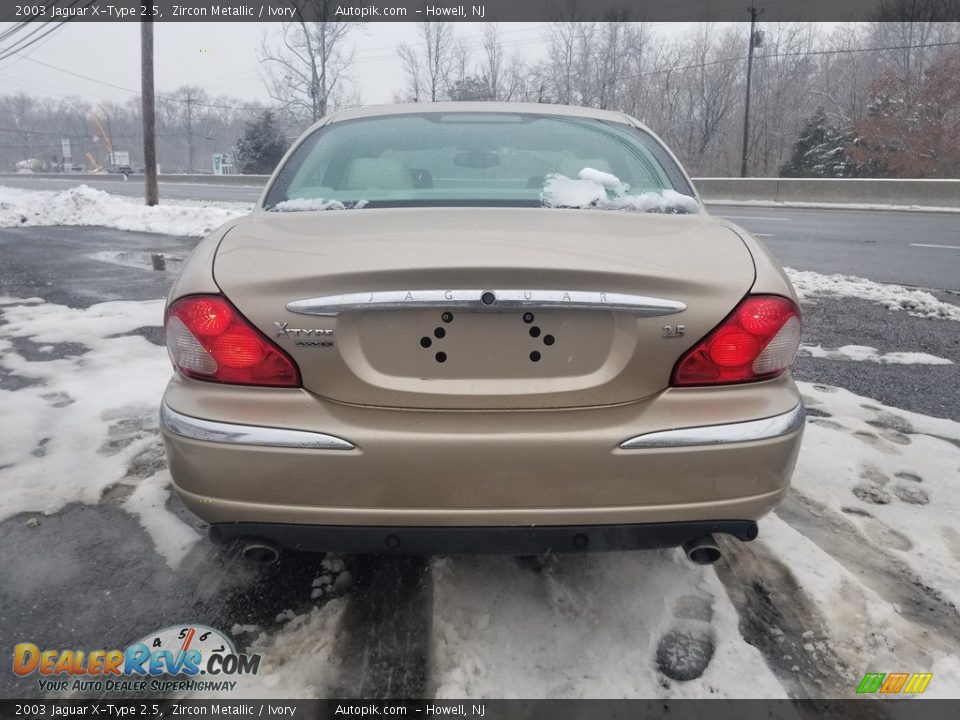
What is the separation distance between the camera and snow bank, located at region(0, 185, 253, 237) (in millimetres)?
15143

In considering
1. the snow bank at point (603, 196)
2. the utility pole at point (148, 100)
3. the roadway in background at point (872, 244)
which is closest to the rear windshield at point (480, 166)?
the snow bank at point (603, 196)

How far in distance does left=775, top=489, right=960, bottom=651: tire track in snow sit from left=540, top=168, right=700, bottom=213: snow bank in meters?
1.29

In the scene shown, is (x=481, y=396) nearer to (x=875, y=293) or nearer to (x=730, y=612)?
(x=730, y=612)

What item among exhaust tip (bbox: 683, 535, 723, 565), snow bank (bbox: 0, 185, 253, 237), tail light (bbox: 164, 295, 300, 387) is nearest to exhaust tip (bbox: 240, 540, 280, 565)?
tail light (bbox: 164, 295, 300, 387)

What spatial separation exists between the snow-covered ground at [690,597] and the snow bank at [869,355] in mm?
1425

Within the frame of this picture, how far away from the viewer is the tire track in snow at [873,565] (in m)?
2.20

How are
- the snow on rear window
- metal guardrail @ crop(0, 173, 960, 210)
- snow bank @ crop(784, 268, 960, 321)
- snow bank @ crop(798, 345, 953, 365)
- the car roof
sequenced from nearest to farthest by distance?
the snow on rear window, the car roof, snow bank @ crop(798, 345, 953, 365), snow bank @ crop(784, 268, 960, 321), metal guardrail @ crop(0, 173, 960, 210)

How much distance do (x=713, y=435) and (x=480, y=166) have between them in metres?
1.44

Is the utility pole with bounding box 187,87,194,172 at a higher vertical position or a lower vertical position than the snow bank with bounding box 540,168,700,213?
higher

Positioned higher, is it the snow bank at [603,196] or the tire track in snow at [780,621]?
the snow bank at [603,196]

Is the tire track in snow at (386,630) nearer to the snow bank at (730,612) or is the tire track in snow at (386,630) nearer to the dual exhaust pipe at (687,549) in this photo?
the snow bank at (730,612)

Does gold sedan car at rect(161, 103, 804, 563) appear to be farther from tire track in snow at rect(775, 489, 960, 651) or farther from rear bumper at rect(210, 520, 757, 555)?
tire track in snow at rect(775, 489, 960, 651)

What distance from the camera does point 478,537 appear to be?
6.07ft

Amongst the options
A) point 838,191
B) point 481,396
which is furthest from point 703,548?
point 838,191
